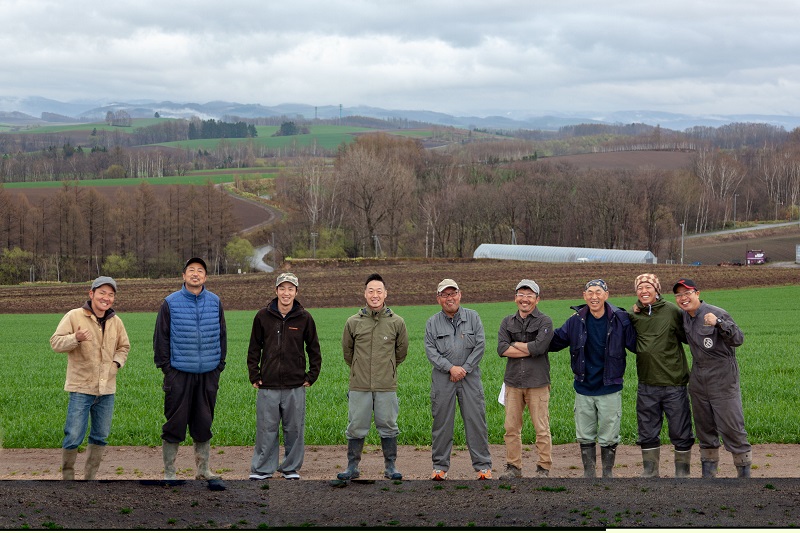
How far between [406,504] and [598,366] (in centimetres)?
276

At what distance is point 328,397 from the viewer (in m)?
15.5

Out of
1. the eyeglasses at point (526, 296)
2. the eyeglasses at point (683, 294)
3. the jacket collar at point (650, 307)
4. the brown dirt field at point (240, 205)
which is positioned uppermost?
the eyeglasses at point (683, 294)

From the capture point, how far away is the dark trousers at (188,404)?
9156 millimetres

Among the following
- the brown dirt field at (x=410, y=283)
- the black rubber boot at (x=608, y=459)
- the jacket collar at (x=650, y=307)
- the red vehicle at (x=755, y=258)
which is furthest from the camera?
the red vehicle at (x=755, y=258)

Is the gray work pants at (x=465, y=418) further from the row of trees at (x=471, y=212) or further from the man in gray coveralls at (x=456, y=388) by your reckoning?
the row of trees at (x=471, y=212)

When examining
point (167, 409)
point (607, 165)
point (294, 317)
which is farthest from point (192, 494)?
point (607, 165)

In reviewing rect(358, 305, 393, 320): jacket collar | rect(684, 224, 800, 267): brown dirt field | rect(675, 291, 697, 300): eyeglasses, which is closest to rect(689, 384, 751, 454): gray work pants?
rect(675, 291, 697, 300): eyeglasses

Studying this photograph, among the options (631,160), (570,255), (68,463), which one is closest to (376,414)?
(68,463)

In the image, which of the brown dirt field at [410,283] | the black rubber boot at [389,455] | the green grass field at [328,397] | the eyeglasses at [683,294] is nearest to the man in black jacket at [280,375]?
the black rubber boot at [389,455]

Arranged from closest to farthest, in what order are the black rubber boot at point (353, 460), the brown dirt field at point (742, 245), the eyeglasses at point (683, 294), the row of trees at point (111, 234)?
the black rubber boot at point (353, 460) → the eyeglasses at point (683, 294) → the brown dirt field at point (742, 245) → the row of trees at point (111, 234)

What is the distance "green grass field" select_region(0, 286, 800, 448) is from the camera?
12.4 m

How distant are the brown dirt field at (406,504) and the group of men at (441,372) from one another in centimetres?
49

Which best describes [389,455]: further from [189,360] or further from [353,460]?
[189,360]

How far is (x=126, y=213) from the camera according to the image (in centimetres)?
9281
